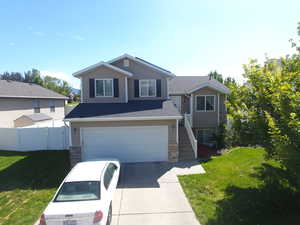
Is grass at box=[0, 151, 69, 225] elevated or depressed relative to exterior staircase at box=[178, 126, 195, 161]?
depressed

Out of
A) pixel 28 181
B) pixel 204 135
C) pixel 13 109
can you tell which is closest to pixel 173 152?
pixel 204 135

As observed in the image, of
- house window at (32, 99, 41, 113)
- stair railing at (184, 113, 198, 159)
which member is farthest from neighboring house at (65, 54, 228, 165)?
house window at (32, 99, 41, 113)

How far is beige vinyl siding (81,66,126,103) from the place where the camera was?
42.8 ft

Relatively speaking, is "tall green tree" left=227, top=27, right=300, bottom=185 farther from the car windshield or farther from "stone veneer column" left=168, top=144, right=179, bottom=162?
the car windshield

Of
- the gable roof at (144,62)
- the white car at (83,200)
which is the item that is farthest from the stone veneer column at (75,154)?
the gable roof at (144,62)

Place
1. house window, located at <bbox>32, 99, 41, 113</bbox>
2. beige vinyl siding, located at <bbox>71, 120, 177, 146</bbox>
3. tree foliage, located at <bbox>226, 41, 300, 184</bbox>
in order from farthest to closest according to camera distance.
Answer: house window, located at <bbox>32, 99, 41, 113</bbox>, beige vinyl siding, located at <bbox>71, 120, 177, 146</bbox>, tree foliage, located at <bbox>226, 41, 300, 184</bbox>

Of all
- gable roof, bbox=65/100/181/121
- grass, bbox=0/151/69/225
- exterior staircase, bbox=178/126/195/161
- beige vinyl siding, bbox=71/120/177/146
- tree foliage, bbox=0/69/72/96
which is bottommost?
grass, bbox=0/151/69/225

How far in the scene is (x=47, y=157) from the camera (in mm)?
11508

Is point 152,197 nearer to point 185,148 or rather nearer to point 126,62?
point 185,148

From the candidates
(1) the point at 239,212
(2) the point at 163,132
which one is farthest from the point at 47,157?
(1) the point at 239,212

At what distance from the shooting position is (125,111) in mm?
11102

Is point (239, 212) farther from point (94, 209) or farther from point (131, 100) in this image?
point (131, 100)

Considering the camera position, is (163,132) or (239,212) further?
(163,132)

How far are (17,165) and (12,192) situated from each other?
3.23 meters
